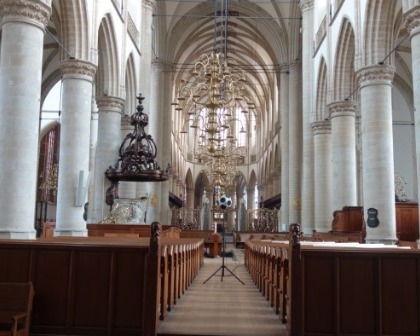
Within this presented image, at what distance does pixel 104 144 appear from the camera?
1706cm

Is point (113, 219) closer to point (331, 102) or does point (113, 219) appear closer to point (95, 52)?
point (95, 52)

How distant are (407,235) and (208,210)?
85.5ft

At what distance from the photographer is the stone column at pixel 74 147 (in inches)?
493

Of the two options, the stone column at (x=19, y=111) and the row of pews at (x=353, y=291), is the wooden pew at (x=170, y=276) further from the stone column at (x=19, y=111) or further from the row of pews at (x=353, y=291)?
the stone column at (x=19, y=111)

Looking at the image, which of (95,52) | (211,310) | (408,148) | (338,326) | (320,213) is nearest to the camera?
(338,326)

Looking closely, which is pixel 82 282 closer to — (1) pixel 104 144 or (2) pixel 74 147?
(2) pixel 74 147

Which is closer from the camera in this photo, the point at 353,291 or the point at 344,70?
the point at 353,291

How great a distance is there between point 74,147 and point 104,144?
14.0ft

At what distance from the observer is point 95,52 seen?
44.9 ft

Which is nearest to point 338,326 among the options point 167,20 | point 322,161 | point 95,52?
point 95,52

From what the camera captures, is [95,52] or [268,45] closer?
[95,52]

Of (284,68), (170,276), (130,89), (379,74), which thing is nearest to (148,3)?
(130,89)

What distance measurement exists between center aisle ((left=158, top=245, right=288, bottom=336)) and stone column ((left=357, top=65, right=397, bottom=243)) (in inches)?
196

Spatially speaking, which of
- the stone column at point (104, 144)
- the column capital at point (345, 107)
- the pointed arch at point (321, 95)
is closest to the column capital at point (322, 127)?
the pointed arch at point (321, 95)
